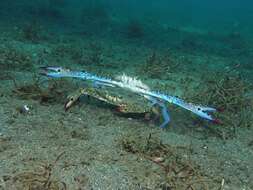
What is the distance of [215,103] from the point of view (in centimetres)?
830

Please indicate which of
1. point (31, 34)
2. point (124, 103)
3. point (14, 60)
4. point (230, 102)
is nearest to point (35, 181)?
point (124, 103)

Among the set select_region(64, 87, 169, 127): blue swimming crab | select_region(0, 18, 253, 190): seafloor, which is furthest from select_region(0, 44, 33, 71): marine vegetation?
select_region(64, 87, 169, 127): blue swimming crab

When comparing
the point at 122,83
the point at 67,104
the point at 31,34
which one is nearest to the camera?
the point at 122,83

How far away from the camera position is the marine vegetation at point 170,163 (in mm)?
5371

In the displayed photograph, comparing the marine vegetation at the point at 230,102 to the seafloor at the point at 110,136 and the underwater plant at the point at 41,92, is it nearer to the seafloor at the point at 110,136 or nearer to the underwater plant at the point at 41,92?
the seafloor at the point at 110,136

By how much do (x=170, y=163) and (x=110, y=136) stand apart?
3.89 feet

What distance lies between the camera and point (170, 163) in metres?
5.76

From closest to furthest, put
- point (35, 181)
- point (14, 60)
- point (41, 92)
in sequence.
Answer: point (35, 181)
point (41, 92)
point (14, 60)

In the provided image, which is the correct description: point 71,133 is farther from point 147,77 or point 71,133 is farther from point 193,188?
point 147,77

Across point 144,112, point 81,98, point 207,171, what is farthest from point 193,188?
point 81,98

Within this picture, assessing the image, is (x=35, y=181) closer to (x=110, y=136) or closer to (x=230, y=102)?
(x=110, y=136)

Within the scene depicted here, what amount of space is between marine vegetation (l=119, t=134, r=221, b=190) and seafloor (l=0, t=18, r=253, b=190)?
2 centimetres

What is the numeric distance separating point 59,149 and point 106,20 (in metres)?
15.7

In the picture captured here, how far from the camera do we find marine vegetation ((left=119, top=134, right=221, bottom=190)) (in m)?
5.37
